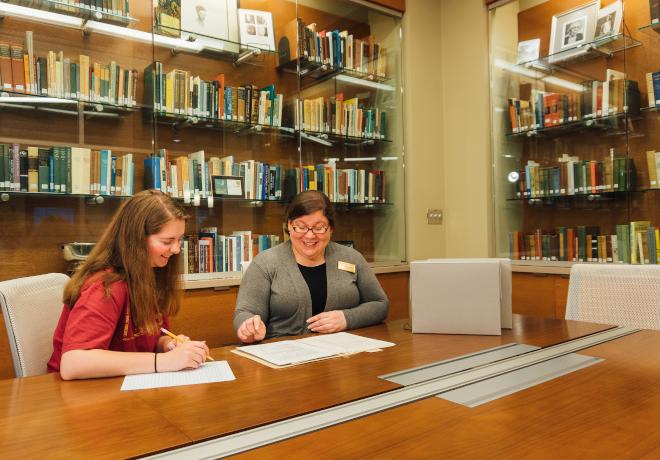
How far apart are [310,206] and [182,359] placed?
3.51 feet

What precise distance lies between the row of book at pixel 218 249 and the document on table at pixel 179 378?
1930 mm

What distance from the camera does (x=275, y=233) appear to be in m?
3.82

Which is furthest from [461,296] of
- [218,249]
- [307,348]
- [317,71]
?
[317,71]

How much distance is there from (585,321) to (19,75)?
3092 millimetres

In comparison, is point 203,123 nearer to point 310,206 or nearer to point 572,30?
point 310,206

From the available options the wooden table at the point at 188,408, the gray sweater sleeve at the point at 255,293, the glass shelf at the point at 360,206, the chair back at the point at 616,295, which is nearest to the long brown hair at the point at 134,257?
the wooden table at the point at 188,408

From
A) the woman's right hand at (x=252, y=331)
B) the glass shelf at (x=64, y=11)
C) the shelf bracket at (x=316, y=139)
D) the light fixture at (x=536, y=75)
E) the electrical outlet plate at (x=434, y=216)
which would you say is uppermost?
the glass shelf at (x=64, y=11)

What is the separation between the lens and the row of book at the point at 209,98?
335 cm

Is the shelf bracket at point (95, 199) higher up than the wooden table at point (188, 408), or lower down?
higher up

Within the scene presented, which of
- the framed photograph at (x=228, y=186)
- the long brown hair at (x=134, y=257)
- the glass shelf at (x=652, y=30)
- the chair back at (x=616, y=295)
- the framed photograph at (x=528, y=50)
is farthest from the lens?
the framed photograph at (x=528, y=50)

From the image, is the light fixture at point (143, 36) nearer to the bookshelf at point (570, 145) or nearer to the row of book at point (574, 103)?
the bookshelf at point (570, 145)

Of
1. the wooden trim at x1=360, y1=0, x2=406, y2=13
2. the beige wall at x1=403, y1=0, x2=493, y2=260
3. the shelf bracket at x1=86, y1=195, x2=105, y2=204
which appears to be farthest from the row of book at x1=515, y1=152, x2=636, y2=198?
the shelf bracket at x1=86, y1=195, x2=105, y2=204

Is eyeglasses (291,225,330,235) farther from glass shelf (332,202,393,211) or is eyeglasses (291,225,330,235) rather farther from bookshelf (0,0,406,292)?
glass shelf (332,202,393,211)

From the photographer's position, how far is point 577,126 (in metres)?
3.86
